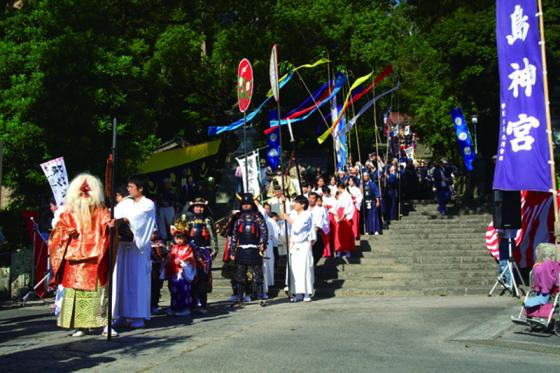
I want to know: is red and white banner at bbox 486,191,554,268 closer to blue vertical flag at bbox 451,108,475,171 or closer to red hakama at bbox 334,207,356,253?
red hakama at bbox 334,207,356,253

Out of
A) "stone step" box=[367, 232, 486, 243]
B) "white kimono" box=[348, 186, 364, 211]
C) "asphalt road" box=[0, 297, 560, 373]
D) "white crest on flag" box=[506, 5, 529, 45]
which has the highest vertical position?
"white crest on flag" box=[506, 5, 529, 45]

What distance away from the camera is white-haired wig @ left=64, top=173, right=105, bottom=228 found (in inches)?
403

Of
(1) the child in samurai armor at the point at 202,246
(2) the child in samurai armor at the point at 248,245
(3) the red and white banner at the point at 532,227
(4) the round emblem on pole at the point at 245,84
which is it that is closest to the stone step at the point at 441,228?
(3) the red and white banner at the point at 532,227

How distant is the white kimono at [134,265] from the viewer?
11023mm

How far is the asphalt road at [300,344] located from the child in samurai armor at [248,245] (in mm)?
1431

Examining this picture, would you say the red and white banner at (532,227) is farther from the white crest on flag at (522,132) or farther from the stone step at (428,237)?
the white crest on flag at (522,132)

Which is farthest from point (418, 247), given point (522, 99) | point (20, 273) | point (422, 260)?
point (20, 273)

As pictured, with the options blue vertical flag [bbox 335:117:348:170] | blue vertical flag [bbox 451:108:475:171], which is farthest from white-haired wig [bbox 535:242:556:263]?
blue vertical flag [bbox 451:108:475:171]

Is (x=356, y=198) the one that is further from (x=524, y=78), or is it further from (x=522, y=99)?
(x=524, y=78)

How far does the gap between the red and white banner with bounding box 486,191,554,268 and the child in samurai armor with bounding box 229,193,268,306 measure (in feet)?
17.4

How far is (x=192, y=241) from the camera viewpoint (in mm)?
13867

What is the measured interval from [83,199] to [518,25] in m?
6.51

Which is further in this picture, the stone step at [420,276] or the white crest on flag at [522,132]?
the stone step at [420,276]

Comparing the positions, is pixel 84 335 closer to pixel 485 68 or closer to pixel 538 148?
pixel 538 148
